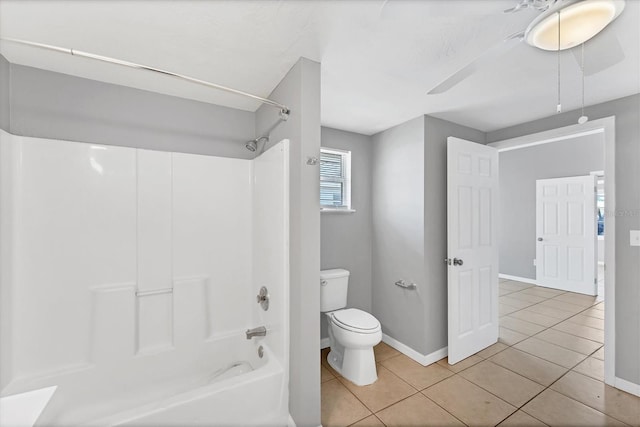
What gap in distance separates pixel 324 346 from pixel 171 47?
275 cm

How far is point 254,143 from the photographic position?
2266 millimetres

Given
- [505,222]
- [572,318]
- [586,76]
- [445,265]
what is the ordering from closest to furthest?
[586,76]
[445,265]
[572,318]
[505,222]

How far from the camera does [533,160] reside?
496 cm

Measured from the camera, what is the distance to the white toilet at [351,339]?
7.04 feet

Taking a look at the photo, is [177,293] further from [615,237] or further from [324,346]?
[615,237]

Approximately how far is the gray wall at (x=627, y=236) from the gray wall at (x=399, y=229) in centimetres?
139

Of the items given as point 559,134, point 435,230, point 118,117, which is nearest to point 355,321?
point 435,230

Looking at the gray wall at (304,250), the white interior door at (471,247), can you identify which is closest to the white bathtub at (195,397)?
the gray wall at (304,250)

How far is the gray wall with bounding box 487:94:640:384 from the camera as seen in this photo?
197cm

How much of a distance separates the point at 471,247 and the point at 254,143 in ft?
7.35

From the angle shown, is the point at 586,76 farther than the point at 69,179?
Yes

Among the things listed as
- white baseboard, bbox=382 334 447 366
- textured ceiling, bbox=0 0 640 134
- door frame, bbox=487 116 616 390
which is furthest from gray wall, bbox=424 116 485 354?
door frame, bbox=487 116 616 390

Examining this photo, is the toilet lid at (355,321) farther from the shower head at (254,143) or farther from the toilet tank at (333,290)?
the shower head at (254,143)

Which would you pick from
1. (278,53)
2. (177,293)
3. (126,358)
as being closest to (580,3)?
(278,53)
